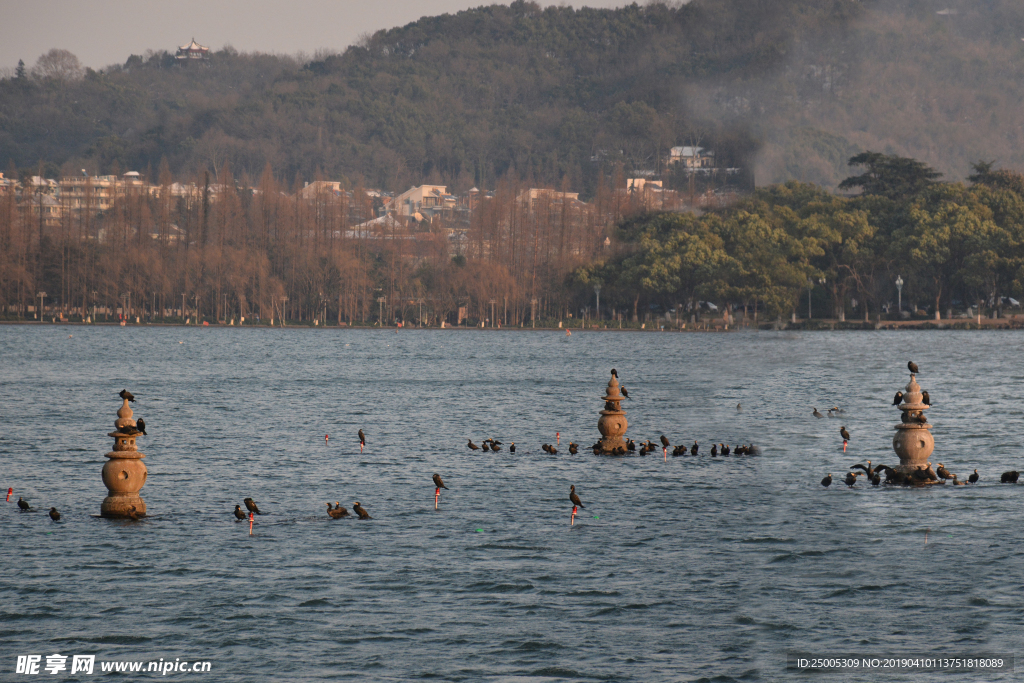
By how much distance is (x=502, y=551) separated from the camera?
1088 inches

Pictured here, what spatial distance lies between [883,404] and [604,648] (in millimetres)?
53230

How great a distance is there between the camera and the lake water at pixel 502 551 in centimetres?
2061

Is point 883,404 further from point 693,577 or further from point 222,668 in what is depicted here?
point 222,668

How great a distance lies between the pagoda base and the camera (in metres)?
30.8

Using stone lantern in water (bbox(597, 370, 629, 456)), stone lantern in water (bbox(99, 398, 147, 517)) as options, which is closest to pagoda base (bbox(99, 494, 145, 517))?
stone lantern in water (bbox(99, 398, 147, 517))

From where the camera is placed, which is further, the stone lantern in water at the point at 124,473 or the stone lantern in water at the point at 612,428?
the stone lantern in water at the point at 612,428

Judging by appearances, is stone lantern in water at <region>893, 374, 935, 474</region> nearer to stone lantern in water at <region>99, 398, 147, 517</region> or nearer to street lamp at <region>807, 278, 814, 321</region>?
stone lantern in water at <region>99, 398, 147, 517</region>

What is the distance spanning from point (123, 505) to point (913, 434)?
21.5 meters

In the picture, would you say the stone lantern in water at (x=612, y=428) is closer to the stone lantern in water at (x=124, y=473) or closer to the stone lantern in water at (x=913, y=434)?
the stone lantern in water at (x=913, y=434)

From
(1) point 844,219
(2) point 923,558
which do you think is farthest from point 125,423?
(1) point 844,219

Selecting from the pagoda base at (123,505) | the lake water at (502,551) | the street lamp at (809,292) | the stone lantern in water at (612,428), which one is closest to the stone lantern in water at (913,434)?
the lake water at (502,551)

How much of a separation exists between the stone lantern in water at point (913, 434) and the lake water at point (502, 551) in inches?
43.9

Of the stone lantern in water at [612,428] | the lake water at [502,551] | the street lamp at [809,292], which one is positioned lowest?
the lake water at [502,551]

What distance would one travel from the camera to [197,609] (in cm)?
2261
